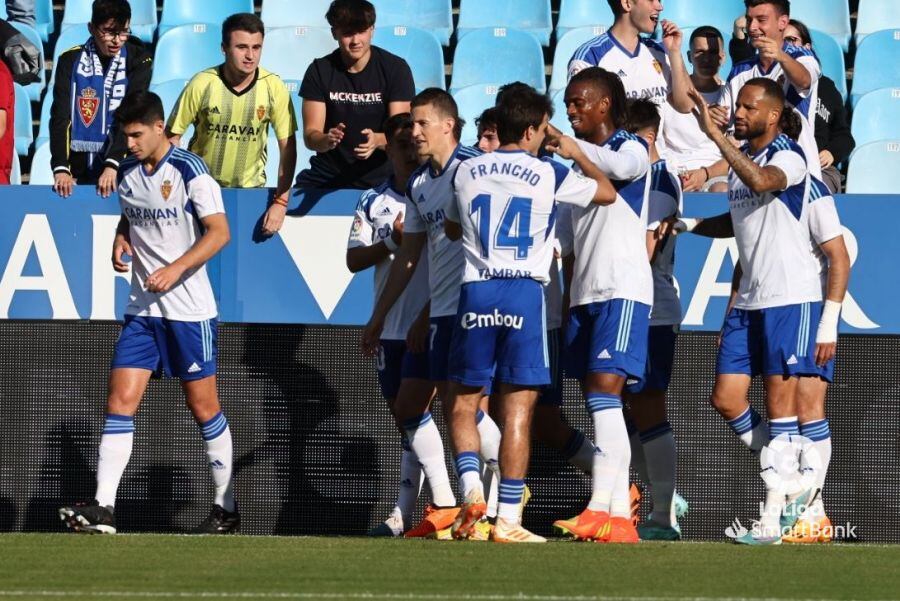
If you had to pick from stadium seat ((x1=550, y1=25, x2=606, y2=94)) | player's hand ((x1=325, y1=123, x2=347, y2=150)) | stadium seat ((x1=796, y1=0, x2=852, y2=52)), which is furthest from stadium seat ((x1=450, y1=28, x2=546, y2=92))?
player's hand ((x1=325, y1=123, x2=347, y2=150))

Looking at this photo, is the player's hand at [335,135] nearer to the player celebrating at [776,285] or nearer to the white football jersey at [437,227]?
the white football jersey at [437,227]

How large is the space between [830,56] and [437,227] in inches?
246

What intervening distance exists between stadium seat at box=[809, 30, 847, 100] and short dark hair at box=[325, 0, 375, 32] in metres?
4.84

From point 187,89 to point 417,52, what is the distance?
378 centimetres

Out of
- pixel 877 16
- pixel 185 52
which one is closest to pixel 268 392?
pixel 185 52

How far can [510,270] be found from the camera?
698cm

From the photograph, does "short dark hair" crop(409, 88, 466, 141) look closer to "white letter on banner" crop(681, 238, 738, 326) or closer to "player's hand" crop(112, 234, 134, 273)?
"player's hand" crop(112, 234, 134, 273)

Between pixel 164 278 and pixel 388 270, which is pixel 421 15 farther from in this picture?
pixel 164 278

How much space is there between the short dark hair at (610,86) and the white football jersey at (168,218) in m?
1.96

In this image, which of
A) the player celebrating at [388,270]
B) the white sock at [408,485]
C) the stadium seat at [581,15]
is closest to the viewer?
the player celebrating at [388,270]

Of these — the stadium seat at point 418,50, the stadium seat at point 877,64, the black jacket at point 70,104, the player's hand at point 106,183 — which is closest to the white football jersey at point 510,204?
the player's hand at point 106,183

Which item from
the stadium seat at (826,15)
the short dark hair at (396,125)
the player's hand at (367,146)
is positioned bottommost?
the player's hand at (367,146)

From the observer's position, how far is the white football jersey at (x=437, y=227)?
7422 millimetres

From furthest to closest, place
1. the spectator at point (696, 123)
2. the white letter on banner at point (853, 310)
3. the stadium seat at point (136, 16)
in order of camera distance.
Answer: the stadium seat at point (136, 16) → the spectator at point (696, 123) → the white letter on banner at point (853, 310)
